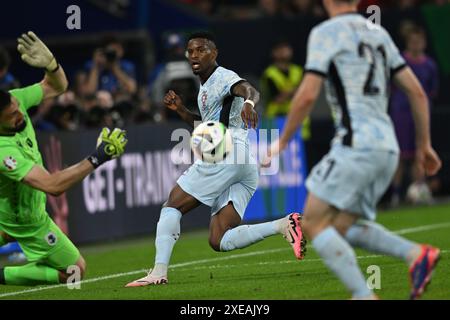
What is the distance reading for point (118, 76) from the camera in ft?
58.9

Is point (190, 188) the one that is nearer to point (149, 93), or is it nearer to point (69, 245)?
point (69, 245)

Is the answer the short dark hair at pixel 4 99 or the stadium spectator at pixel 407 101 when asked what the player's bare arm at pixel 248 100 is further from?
the stadium spectator at pixel 407 101

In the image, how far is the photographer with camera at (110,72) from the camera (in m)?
17.5

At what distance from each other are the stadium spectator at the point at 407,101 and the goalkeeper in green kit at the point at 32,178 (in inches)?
416

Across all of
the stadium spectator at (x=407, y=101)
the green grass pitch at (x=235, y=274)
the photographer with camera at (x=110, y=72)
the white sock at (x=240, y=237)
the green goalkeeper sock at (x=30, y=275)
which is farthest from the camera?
the stadium spectator at (x=407, y=101)

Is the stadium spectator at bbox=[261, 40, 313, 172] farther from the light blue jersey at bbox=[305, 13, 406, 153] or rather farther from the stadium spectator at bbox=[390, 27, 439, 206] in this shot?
the light blue jersey at bbox=[305, 13, 406, 153]

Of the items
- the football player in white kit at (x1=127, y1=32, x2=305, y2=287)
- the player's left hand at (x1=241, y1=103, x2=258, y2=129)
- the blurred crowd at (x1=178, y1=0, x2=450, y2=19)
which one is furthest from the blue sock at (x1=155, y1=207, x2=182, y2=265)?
the blurred crowd at (x1=178, y1=0, x2=450, y2=19)

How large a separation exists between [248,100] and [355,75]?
79.9 inches

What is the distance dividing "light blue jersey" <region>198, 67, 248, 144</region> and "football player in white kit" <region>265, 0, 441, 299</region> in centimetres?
287

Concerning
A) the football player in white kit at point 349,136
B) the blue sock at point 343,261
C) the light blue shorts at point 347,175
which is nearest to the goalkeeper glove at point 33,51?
the football player in white kit at point 349,136

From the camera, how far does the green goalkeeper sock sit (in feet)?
33.6

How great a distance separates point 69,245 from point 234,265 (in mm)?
2744

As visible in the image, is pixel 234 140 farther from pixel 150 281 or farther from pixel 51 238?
pixel 51 238
